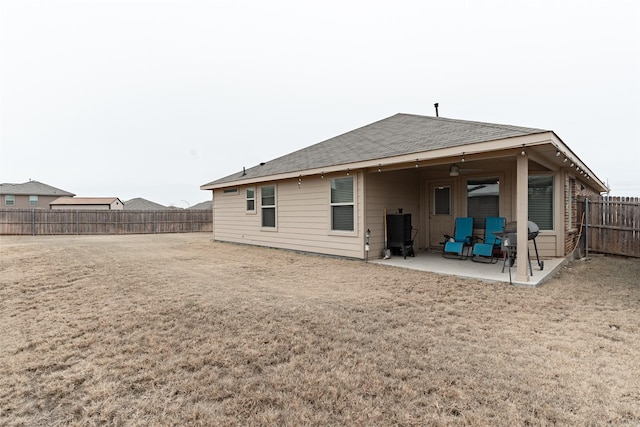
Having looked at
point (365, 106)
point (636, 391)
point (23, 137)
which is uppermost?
point (365, 106)

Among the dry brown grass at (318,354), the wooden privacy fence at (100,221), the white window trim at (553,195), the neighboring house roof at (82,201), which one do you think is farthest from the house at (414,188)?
the neighboring house roof at (82,201)

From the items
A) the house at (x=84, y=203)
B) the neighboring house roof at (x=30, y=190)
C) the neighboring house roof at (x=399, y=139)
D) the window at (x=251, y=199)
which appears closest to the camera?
the neighboring house roof at (x=399, y=139)

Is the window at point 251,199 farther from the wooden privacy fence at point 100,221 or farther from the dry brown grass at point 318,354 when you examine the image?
the wooden privacy fence at point 100,221

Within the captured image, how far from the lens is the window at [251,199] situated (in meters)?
11.1

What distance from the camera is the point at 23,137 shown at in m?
20.0

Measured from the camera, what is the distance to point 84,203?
29.9 metres

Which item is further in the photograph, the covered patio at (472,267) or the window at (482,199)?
the window at (482,199)

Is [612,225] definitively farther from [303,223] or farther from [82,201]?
[82,201]

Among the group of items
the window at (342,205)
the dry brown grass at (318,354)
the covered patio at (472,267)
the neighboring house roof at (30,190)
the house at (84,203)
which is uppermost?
the neighboring house roof at (30,190)

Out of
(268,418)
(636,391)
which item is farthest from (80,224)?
(636,391)

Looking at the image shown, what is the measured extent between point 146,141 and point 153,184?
29.3 m

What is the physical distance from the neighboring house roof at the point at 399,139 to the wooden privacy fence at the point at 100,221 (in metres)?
10.4

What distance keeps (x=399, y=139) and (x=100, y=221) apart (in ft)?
63.1

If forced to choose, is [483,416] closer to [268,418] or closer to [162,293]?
[268,418]
